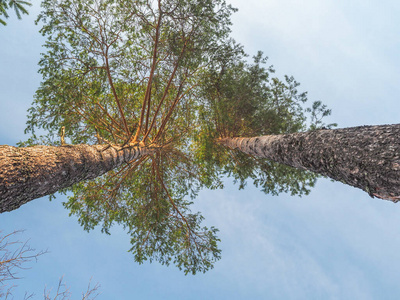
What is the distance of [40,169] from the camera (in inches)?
116

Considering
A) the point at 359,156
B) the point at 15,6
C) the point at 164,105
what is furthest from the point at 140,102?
the point at 359,156

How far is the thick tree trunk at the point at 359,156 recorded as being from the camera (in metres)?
2.08

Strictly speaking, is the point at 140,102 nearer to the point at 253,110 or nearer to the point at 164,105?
the point at 164,105

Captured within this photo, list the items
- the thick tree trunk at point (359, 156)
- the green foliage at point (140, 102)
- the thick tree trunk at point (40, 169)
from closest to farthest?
1. the thick tree trunk at point (359, 156)
2. the thick tree trunk at point (40, 169)
3. the green foliage at point (140, 102)

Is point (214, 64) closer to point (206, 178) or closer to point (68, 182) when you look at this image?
point (206, 178)

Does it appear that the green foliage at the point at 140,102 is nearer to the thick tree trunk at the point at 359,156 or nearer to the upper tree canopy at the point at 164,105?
the upper tree canopy at the point at 164,105

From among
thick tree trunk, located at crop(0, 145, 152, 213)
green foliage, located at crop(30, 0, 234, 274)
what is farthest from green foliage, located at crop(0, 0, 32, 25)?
thick tree trunk, located at crop(0, 145, 152, 213)

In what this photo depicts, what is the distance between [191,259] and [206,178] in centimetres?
300

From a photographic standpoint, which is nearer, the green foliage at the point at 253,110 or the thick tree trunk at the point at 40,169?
the thick tree trunk at the point at 40,169

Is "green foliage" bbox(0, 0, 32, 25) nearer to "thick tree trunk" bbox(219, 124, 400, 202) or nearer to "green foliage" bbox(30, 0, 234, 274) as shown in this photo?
"green foliage" bbox(30, 0, 234, 274)

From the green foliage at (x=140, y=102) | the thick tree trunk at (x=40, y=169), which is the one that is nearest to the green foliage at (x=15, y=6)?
the green foliage at (x=140, y=102)

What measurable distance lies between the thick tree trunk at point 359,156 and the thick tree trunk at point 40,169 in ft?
12.6

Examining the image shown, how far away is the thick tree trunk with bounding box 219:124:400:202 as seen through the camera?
208cm

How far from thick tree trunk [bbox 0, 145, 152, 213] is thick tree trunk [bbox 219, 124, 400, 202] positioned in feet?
12.6
